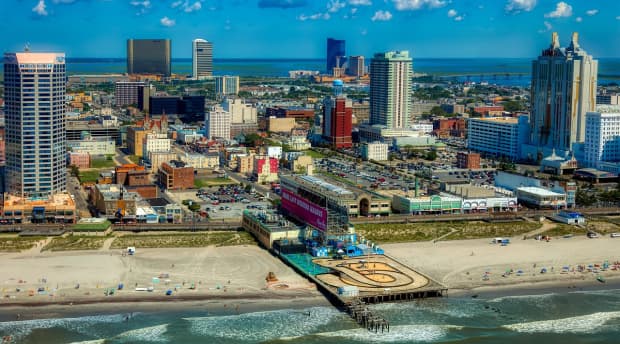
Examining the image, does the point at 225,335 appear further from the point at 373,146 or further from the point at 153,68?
the point at 153,68

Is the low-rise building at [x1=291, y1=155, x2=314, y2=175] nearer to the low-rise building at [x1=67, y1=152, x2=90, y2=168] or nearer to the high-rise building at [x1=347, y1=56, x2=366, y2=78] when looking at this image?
the low-rise building at [x1=67, y1=152, x2=90, y2=168]

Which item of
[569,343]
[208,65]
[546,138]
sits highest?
[208,65]

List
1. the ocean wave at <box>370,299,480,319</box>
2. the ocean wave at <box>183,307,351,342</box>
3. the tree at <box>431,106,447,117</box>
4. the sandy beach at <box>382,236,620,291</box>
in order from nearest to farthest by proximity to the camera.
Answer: the ocean wave at <box>183,307,351,342</box>
the ocean wave at <box>370,299,480,319</box>
the sandy beach at <box>382,236,620,291</box>
the tree at <box>431,106,447,117</box>

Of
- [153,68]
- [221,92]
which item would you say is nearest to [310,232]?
[221,92]

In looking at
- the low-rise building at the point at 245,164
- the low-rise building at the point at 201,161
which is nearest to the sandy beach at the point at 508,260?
the low-rise building at the point at 245,164

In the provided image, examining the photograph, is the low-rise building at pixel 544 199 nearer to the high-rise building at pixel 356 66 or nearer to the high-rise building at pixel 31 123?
the high-rise building at pixel 31 123

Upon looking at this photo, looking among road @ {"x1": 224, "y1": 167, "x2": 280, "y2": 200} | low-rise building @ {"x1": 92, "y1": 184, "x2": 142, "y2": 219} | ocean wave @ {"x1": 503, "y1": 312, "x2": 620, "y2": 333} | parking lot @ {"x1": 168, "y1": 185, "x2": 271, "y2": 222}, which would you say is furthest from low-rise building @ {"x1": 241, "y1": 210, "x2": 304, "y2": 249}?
ocean wave @ {"x1": 503, "y1": 312, "x2": 620, "y2": 333}
